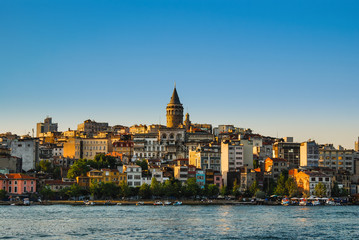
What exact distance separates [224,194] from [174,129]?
35866mm

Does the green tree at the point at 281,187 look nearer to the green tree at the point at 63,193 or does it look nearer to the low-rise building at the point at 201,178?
the low-rise building at the point at 201,178

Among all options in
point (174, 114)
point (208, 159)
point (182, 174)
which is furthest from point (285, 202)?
point (174, 114)

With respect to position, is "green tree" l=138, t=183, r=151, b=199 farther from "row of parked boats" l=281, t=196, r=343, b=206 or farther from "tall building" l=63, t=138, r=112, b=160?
"tall building" l=63, t=138, r=112, b=160

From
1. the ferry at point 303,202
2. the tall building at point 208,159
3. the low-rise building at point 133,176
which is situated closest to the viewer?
the ferry at point 303,202

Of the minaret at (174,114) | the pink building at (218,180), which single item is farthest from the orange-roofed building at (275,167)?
the minaret at (174,114)

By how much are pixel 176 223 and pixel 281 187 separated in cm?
3532

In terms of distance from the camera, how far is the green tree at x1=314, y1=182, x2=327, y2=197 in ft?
302

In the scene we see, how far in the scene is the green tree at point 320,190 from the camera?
92.1 meters

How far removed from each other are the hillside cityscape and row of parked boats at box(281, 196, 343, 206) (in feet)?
4.35

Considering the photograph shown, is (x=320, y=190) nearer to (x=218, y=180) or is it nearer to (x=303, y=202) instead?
(x=303, y=202)

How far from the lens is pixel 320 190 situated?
9225cm

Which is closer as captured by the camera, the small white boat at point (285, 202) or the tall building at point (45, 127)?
the small white boat at point (285, 202)

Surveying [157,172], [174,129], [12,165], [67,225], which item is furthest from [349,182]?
[67,225]

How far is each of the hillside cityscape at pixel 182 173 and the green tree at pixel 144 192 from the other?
132 mm
